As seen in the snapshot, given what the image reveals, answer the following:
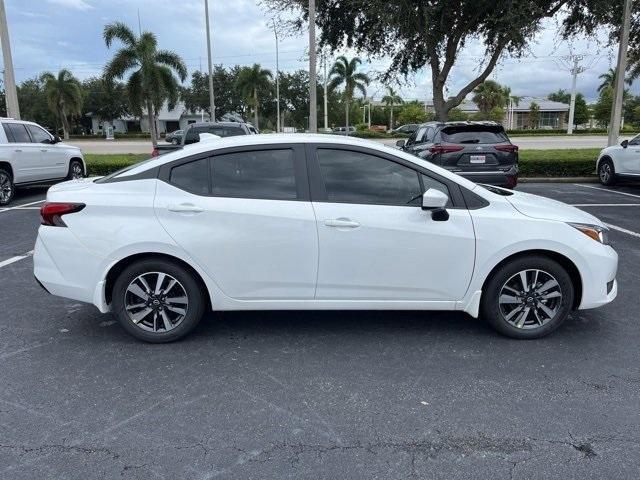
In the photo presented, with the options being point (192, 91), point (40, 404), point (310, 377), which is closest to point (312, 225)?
point (310, 377)

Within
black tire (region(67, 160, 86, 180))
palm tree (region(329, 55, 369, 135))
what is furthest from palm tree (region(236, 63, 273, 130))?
black tire (region(67, 160, 86, 180))

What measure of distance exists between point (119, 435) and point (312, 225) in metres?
1.89

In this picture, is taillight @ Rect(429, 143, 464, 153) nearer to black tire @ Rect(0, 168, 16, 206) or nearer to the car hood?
the car hood

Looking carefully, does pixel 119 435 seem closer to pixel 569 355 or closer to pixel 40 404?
pixel 40 404

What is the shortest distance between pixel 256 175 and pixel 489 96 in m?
73.0

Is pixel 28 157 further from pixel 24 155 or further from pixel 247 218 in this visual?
pixel 247 218

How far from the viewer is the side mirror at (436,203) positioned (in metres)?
3.85

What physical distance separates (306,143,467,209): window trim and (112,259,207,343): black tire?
115cm

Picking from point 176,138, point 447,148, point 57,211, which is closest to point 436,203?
point 57,211

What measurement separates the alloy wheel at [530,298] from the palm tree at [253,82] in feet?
166

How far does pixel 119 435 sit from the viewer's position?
3000 mm

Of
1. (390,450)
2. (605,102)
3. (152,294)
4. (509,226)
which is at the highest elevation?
(605,102)

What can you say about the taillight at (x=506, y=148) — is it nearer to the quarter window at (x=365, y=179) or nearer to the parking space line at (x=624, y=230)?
the parking space line at (x=624, y=230)

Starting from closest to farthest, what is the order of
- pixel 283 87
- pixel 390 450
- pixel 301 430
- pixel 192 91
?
1. pixel 390 450
2. pixel 301 430
3. pixel 283 87
4. pixel 192 91
